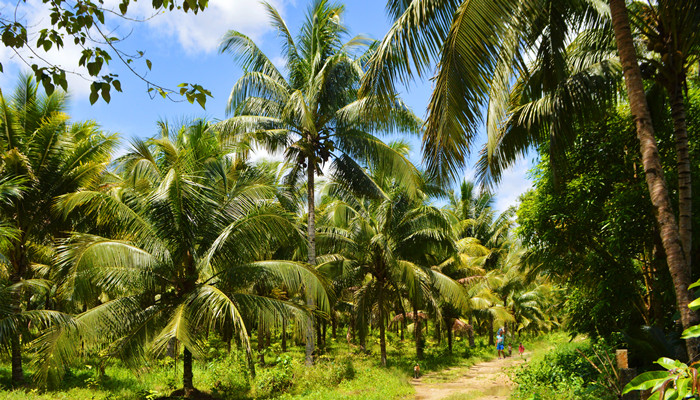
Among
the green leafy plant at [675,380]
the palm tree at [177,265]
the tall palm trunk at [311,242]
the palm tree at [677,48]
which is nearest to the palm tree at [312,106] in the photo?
the tall palm trunk at [311,242]

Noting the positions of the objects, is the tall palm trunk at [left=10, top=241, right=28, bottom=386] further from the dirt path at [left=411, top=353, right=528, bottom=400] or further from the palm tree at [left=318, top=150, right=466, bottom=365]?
the dirt path at [left=411, top=353, right=528, bottom=400]

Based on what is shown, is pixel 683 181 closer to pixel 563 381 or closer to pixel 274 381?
pixel 563 381

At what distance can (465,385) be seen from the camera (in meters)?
14.6

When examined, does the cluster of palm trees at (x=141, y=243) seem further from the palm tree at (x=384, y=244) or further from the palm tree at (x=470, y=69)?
the palm tree at (x=470, y=69)

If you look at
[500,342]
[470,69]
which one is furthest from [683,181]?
[500,342]

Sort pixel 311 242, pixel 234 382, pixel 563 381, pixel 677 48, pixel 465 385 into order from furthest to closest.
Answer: pixel 465 385, pixel 311 242, pixel 234 382, pixel 563 381, pixel 677 48

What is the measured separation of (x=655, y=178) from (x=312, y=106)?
396 inches

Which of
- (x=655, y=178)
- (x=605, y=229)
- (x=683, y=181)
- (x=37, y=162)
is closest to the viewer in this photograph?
(x=655, y=178)

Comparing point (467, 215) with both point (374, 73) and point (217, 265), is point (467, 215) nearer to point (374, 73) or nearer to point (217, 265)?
point (217, 265)

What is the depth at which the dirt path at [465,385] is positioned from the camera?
12.4 meters

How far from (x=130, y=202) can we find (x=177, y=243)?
148 centimetres

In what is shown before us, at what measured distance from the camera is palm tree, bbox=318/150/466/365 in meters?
15.8

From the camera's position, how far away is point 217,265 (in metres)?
10.2

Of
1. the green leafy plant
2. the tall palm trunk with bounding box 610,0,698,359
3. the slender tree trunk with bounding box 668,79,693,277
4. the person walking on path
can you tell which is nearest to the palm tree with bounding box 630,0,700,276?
the slender tree trunk with bounding box 668,79,693,277
